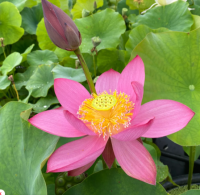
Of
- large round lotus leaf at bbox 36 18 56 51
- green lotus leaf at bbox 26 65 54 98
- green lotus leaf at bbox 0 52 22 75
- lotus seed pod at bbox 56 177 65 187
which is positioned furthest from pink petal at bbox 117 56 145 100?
large round lotus leaf at bbox 36 18 56 51

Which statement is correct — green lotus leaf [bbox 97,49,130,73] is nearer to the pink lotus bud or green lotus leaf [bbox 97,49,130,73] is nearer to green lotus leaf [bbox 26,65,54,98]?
green lotus leaf [bbox 26,65,54,98]

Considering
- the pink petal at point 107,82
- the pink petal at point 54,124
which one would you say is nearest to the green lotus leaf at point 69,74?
the pink petal at point 107,82

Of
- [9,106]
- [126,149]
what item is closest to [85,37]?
[9,106]

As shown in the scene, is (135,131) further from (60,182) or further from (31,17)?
(31,17)

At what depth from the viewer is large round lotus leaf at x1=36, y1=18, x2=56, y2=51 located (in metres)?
1.01

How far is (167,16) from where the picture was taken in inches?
32.9

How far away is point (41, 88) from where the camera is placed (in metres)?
0.77

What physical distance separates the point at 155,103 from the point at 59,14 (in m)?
0.25

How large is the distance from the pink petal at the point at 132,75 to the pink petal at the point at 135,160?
0.11 metres

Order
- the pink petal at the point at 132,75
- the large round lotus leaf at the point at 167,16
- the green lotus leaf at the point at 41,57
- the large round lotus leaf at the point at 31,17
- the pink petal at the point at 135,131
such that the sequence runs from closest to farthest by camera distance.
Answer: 1. the pink petal at the point at 135,131
2. the pink petal at the point at 132,75
3. the large round lotus leaf at the point at 167,16
4. the green lotus leaf at the point at 41,57
5. the large round lotus leaf at the point at 31,17

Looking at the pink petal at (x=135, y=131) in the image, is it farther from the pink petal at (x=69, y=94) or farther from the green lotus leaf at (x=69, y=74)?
the green lotus leaf at (x=69, y=74)

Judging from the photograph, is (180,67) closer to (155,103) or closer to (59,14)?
(155,103)

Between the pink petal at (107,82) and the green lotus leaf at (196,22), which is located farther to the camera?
the green lotus leaf at (196,22)

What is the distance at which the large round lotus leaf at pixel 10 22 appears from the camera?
39.4 inches
